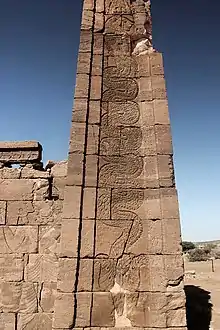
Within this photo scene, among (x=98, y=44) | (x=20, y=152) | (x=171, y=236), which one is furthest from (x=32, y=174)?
(x=171, y=236)

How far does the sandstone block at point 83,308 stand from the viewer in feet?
15.2

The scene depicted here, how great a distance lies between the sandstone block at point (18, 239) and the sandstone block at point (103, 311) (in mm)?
1693

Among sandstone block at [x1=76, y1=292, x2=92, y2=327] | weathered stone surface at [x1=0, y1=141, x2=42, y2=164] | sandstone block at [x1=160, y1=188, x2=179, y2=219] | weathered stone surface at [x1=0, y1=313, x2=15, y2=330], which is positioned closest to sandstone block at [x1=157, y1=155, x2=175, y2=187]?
sandstone block at [x1=160, y1=188, x2=179, y2=219]

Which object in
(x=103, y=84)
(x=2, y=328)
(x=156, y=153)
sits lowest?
(x=2, y=328)

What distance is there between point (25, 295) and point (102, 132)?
3.20 m

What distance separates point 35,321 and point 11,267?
3.37 feet

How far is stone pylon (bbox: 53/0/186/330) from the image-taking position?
4.75m

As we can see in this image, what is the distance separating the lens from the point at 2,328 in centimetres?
553

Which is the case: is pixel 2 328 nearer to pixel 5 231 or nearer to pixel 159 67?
pixel 5 231

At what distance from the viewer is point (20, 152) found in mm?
6453

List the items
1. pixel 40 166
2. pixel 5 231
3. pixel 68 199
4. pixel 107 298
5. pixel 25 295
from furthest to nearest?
1. pixel 40 166
2. pixel 5 231
3. pixel 25 295
4. pixel 68 199
5. pixel 107 298

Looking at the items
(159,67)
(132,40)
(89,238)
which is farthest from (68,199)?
(132,40)

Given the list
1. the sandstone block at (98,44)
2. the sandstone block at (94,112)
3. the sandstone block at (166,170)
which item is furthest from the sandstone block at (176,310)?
the sandstone block at (98,44)

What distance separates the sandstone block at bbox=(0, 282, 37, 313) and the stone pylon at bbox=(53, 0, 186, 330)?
1182 millimetres
